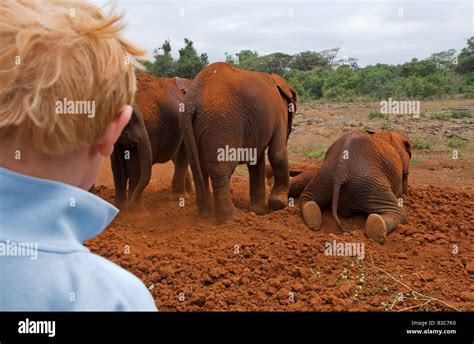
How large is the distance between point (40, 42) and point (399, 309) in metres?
2.96

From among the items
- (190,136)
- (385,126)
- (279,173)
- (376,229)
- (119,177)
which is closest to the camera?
(376,229)

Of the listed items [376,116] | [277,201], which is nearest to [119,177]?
[277,201]

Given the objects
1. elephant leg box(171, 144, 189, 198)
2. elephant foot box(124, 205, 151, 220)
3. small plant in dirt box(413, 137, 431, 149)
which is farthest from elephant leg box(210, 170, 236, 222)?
small plant in dirt box(413, 137, 431, 149)

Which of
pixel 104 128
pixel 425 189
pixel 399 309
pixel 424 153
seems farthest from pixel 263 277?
pixel 424 153

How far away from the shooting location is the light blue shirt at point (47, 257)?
0.97 meters

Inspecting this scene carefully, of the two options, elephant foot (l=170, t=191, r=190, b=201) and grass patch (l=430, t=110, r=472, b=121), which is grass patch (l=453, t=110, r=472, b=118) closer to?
grass patch (l=430, t=110, r=472, b=121)

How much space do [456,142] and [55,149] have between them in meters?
12.2

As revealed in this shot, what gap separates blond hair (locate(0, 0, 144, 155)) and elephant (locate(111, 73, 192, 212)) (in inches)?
177

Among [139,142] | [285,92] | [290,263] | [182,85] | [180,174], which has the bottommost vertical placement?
[290,263]

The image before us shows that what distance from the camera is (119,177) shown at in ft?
19.9

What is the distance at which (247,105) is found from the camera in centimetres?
565

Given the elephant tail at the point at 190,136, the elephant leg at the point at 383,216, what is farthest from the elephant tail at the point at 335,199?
the elephant tail at the point at 190,136

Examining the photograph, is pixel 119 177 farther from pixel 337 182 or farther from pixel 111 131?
pixel 111 131

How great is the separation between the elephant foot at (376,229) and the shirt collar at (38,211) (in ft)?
13.7
